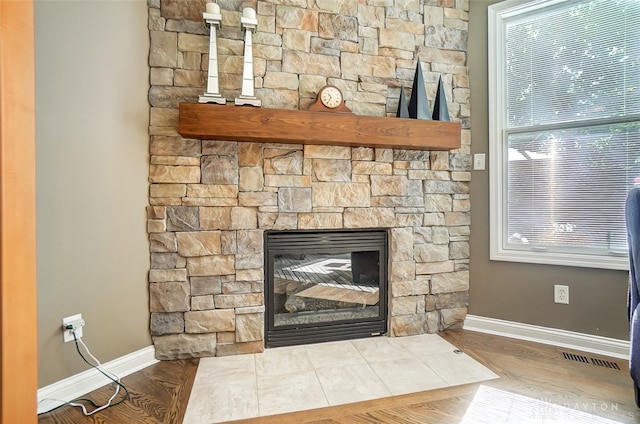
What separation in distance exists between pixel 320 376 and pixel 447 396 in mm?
639

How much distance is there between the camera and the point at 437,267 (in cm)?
220

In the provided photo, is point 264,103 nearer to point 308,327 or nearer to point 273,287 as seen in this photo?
point 273,287

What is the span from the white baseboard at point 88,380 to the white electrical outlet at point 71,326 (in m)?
0.19

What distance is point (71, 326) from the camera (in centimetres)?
147

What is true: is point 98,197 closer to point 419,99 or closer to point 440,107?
point 419,99

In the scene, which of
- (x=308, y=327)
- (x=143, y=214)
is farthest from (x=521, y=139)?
(x=143, y=214)

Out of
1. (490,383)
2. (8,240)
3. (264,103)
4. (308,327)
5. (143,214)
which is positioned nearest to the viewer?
(8,240)

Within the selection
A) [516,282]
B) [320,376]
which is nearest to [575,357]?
[516,282]

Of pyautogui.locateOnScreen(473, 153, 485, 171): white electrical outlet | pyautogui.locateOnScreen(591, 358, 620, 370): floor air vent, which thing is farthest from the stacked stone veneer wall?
pyautogui.locateOnScreen(591, 358, 620, 370): floor air vent

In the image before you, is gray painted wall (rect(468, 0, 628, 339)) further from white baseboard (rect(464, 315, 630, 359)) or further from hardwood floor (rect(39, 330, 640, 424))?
hardwood floor (rect(39, 330, 640, 424))

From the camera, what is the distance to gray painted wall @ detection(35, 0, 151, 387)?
4.59 ft

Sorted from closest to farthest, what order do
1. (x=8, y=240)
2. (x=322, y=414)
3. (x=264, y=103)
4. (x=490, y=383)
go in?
(x=8, y=240)
(x=322, y=414)
(x=490, y=383)
(x=264, y=103)

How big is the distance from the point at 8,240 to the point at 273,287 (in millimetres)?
1373

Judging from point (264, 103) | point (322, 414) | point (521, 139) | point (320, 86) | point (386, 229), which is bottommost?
point (322, 414)
